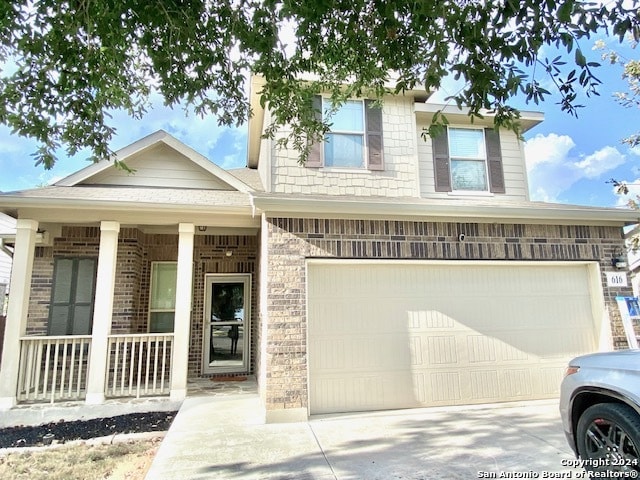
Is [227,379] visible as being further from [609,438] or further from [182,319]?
[609,438]

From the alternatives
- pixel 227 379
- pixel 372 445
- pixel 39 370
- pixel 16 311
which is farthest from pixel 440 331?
pixel 16 311

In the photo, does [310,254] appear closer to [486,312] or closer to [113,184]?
[486,312]

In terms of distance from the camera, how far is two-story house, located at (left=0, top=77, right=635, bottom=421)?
5684 millimetres

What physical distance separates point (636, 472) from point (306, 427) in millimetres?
3348

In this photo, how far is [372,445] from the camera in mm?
4355

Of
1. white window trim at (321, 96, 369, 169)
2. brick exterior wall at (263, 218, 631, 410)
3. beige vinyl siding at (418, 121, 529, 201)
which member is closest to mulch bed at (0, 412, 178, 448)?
brick exterior wall at (263, 218, 631, 410)

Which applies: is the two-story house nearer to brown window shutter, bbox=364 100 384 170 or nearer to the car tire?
brown window shutter, bbox=364 100 384 170

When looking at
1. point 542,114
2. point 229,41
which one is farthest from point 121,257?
point 542,114

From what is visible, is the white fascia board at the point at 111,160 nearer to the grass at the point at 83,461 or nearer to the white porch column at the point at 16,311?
the white porch column at the point at 16,311

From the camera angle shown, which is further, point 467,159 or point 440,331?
point 467,159

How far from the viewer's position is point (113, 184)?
7484 millimetres

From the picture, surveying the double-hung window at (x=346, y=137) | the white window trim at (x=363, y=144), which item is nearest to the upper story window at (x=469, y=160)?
the white window trim at (x=363, y=144)

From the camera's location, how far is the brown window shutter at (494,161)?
7992 mm

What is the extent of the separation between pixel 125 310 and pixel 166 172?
107 inches
